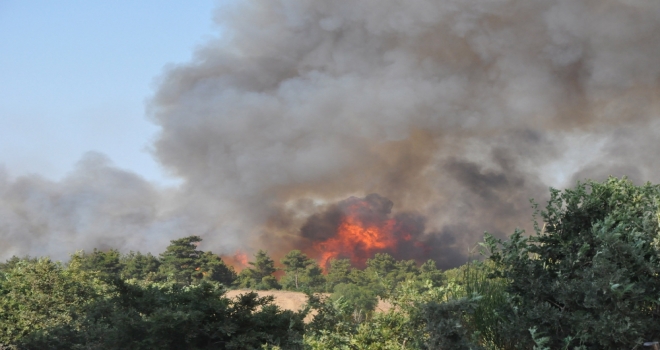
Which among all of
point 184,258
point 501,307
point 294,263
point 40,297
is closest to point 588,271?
point 501,307

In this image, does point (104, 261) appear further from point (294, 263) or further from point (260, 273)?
point (294, 263)

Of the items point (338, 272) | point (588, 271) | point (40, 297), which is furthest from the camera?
point (338, 272)

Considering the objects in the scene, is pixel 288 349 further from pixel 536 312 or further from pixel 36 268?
pixel 36 268

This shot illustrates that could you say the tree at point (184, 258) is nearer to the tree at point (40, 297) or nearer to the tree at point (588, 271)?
the tree at point (40, 297)

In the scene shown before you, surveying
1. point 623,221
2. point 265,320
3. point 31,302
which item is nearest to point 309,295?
point 265,320

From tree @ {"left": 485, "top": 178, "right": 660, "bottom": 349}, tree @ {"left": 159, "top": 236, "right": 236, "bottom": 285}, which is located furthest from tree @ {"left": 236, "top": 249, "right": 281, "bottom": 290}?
tree @ {"left": 485, "top": 178, "right": 660, "bottom": 349}

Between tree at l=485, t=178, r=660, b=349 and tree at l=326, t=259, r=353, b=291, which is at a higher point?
tree at l=326, t=259, r=353, b=291

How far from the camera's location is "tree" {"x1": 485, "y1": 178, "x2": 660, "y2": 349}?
7.69 meters

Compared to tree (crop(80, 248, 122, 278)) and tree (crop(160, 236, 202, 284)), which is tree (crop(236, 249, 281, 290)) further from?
tree (crop(80, 248, 122, 278))

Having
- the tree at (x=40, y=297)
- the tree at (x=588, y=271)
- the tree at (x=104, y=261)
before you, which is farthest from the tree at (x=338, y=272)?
the tree at (x=588, y=271)

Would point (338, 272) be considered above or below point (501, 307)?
above

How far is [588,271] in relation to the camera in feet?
26.1

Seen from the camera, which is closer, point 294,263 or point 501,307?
point 501,307

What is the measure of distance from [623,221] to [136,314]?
8875 millimetres
